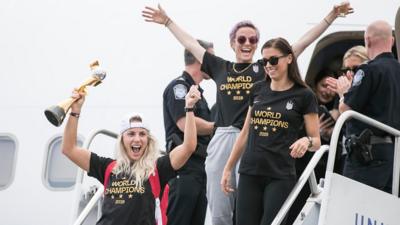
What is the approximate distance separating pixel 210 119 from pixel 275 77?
1483 mm

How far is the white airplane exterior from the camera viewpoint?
800 cm

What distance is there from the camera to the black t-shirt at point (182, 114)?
6.76 metres

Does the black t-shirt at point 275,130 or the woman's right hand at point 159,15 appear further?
the woman's right hand at point 159,15

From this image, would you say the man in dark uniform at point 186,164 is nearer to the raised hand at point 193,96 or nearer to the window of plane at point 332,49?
the window of plane at point 332,49

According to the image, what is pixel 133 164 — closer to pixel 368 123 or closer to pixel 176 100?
pixel 176 100

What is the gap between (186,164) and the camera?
6.77 m

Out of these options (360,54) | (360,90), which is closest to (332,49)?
(360,54)

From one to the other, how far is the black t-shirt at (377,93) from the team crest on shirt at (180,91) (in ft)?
4.32

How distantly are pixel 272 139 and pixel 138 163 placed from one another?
0.84m

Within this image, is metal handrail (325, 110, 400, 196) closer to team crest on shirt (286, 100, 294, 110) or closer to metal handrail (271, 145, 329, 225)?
metal handrail (271, 145, 329, 225)

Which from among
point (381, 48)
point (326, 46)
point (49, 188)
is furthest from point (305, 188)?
point (49, 188)

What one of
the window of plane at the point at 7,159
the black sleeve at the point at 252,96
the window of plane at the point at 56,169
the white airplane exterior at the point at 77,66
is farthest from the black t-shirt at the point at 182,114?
the window of plane at the point at 7,159

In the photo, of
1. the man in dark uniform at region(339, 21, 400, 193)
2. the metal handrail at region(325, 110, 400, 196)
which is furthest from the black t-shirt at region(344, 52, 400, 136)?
the metal handrail at region(325, 110, 400, 196)

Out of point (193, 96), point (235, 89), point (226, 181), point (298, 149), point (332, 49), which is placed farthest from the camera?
point (332, 49)
